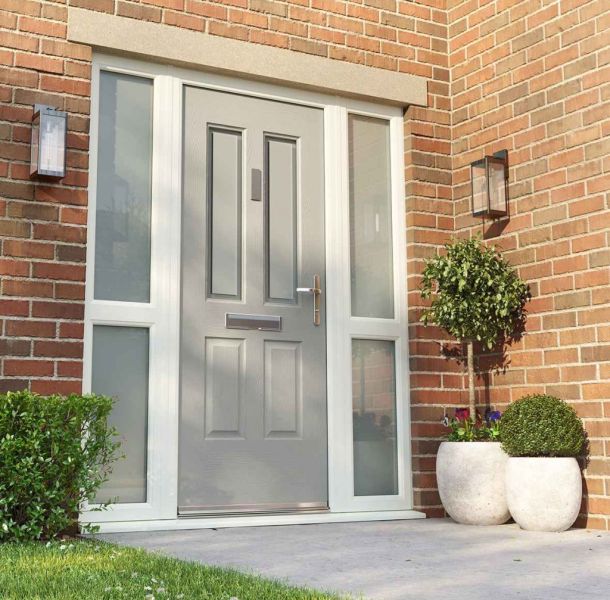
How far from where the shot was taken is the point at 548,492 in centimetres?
470

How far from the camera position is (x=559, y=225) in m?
5.25

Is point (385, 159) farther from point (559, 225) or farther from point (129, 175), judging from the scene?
point (129, 175)

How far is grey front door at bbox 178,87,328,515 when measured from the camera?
5082mm

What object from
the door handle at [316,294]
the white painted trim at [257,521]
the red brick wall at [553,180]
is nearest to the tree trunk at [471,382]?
the red brick wall at [553,180]

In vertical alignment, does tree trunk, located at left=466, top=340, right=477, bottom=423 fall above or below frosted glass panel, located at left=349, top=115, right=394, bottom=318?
below

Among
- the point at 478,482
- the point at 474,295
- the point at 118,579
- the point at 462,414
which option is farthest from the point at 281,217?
the point at 118,579

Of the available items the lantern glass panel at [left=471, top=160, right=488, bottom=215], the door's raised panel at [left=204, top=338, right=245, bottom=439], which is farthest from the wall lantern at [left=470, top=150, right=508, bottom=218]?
the door's raised panel at [left=204, top=338, right=245, bottom=439]

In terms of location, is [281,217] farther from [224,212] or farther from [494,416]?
[494,416]

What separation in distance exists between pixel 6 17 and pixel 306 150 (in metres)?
1.88

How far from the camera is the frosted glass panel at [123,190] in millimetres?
4949

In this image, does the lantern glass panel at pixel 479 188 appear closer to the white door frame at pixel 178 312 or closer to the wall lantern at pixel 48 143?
the white door frame at pixel 178 312

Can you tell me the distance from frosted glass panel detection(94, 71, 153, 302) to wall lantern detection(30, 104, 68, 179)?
1.17ft

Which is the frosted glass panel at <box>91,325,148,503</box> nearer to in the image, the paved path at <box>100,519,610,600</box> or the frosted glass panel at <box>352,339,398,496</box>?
the paved path at <box>100,519,610,600</box>

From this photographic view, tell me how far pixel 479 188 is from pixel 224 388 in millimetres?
2006
